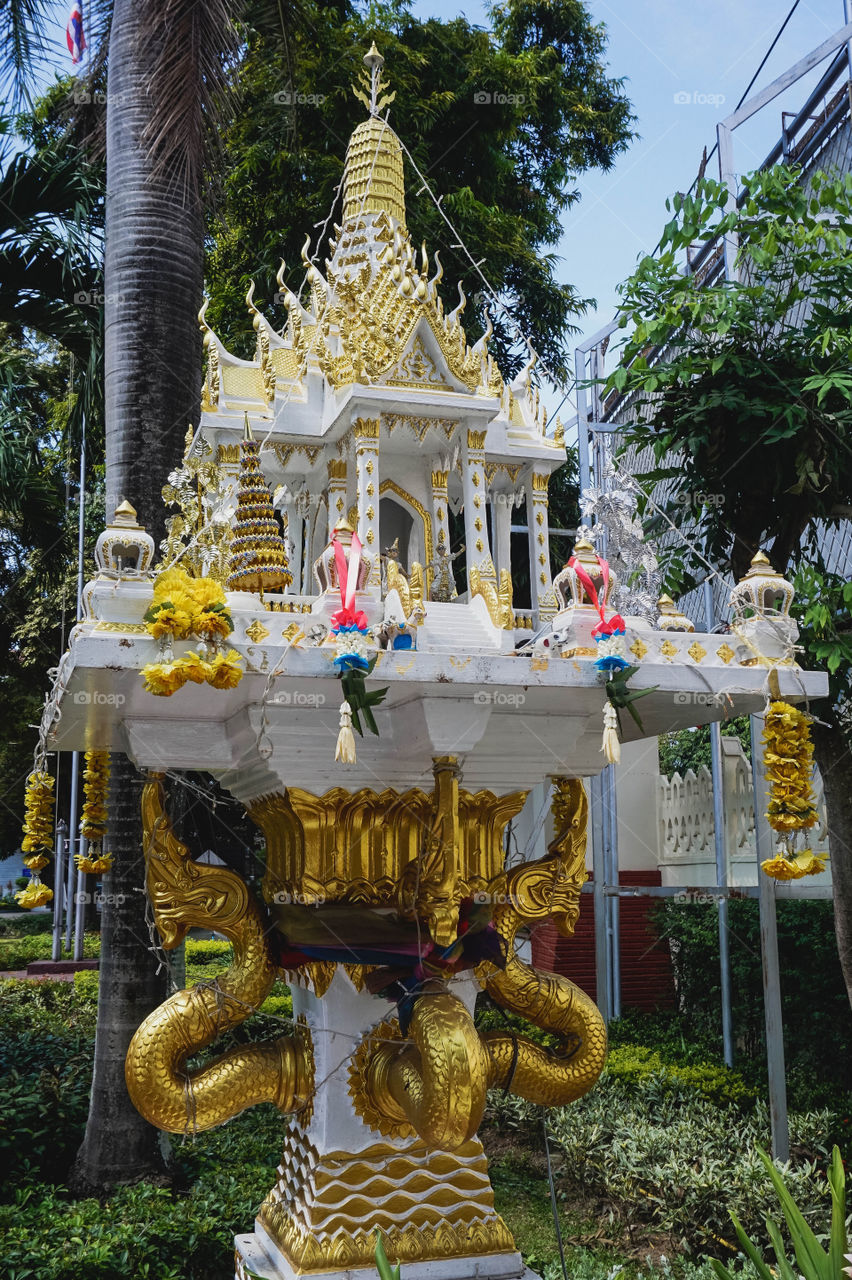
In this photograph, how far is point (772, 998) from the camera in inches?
331

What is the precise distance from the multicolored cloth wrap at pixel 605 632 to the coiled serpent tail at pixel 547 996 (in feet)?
3.50

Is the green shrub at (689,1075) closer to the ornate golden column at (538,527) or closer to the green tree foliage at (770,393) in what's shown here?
the green tree foliage at (770,393)

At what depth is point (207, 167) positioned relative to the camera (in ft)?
28.1

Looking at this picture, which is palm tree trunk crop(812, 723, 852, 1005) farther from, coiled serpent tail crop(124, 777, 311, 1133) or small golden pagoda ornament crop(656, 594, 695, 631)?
coiled serpent tail crop(124, 777, 311, 1133)

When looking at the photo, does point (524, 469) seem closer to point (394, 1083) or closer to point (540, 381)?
point (540, 381)

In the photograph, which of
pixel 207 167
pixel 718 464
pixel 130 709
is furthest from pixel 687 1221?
pixel 207 167

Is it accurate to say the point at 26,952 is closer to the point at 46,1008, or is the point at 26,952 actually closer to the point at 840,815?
the point at 46,1008

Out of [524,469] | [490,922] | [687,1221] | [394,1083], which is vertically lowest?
[687,1221]

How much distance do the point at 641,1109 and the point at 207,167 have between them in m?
8.71

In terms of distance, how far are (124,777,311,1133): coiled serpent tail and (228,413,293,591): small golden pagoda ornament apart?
3.33 ft

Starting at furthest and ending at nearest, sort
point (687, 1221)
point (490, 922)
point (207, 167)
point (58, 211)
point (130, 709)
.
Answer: point (58, 211), point (207, 167), point (687, 1221), point (490, 922), point (130, 709)

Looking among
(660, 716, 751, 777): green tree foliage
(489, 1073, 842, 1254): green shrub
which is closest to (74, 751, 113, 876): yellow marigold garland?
(489, 1073, 842, 1254): green shrub

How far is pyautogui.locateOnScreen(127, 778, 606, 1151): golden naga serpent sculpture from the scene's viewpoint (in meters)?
4.21

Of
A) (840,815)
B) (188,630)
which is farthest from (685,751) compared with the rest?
(188,630)
